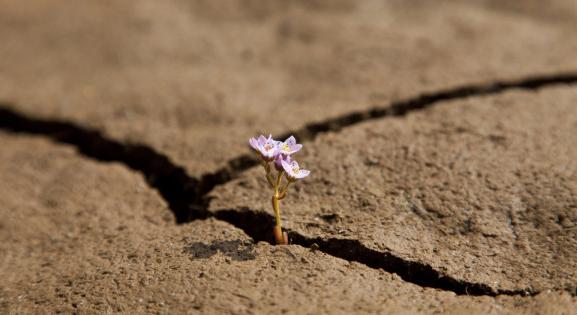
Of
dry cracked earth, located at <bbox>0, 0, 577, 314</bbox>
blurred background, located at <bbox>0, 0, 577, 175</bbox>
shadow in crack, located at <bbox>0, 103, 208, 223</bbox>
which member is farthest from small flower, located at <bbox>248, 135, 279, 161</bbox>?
blurred background, located at <bbox>0, 0, 577, 175</bbox>

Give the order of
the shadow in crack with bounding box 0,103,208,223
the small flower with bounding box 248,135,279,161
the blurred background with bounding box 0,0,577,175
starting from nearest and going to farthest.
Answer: the small flower with bounding box 248,135,279,161
the shadow in crack with bounding box 0,103,208,223
the blurred background with bounding box 0,0,577,175

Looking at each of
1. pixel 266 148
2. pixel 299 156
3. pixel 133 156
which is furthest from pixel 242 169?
pixel 266 148

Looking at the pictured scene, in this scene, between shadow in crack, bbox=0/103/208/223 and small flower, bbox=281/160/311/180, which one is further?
shadow in crack, bbox=0/103/208/223

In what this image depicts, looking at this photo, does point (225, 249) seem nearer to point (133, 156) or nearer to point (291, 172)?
point (291, 172)

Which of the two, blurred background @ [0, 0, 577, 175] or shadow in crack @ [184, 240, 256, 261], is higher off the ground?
blurred background @ [0, 0, 577, 175]

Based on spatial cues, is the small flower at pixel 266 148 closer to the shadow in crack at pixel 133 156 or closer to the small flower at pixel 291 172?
the small flower at pixel 291 172

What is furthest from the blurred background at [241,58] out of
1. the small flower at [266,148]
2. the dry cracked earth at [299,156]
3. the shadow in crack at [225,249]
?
the small flower at [266,148]

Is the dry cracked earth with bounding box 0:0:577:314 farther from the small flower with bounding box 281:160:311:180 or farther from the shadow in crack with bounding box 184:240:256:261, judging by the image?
the small flower with bounding box 281:160:311:180
